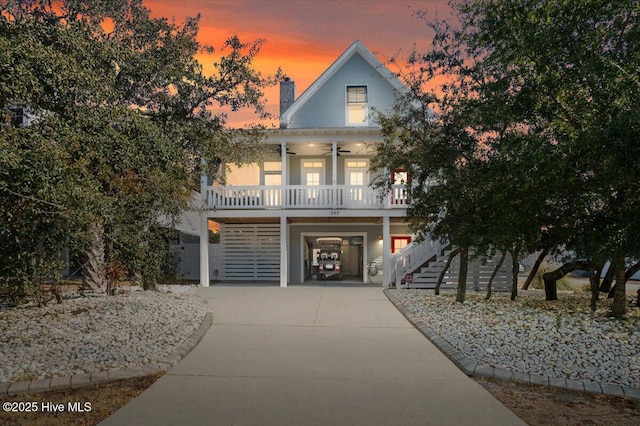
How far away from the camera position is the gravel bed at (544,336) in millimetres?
6219

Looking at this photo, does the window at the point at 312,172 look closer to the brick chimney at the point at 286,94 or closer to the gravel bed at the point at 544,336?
the brick chimney at the point at 286,94

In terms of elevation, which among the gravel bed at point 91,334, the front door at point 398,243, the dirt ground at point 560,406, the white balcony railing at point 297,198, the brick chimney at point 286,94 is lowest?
the dirt ground at point 560,406

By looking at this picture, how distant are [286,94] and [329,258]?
762 centimetres

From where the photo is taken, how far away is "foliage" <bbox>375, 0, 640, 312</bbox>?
702cm

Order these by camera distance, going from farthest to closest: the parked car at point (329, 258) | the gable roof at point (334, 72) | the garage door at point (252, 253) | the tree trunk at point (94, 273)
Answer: the parked car at point (329, 258), the garage door at point (252, 253), the gable roof at point (334, 72), the tree trunk at point (94, 273)

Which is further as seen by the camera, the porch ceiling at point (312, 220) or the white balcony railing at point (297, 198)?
the porch ceiling at point (312, 220)

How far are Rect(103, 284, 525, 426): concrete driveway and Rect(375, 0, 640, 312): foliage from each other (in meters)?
3.38

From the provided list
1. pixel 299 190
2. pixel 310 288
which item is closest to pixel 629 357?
pixel 310 288

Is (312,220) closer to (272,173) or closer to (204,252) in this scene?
(272,173)

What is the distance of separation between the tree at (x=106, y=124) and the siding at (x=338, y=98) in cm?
527

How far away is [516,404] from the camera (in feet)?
16.2

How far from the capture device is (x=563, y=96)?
25.7 ft

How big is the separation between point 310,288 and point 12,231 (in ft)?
35.0

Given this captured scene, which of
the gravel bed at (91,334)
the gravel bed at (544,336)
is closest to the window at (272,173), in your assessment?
the gravel bed at (91,334)
